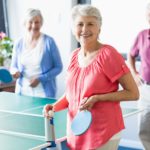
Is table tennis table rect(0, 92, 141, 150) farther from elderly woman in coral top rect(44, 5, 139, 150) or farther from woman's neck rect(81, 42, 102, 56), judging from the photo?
woman's neck rect(81, 42, 102, 56)

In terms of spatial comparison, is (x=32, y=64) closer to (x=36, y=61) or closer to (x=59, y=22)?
(x=36, y=61)

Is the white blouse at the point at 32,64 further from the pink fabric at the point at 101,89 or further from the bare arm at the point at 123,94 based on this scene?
the bare arm at the point at 123,94

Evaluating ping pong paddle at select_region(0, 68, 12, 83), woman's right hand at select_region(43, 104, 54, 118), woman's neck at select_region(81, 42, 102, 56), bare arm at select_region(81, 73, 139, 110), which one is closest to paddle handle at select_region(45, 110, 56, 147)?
woman's right hand at select_region(43, 104, 54, 118)

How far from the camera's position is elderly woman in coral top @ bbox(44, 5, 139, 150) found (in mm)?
1573

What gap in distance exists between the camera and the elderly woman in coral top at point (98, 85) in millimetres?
1573

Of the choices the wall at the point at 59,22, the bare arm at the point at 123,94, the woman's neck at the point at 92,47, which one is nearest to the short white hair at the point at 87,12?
the woman's neck at the point at 92,47

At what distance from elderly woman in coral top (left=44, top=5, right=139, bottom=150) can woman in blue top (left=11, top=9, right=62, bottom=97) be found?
1.32m

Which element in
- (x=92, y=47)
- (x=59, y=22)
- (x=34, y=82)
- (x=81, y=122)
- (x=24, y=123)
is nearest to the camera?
(x=81, y=122)

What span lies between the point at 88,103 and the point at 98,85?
0.34ft

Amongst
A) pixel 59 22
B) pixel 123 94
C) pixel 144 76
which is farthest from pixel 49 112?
pixel 59 22

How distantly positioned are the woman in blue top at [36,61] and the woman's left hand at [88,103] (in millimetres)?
1434

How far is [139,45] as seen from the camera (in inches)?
108

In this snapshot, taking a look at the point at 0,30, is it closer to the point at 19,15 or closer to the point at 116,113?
the point at 19,15

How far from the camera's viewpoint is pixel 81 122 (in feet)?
4.98
